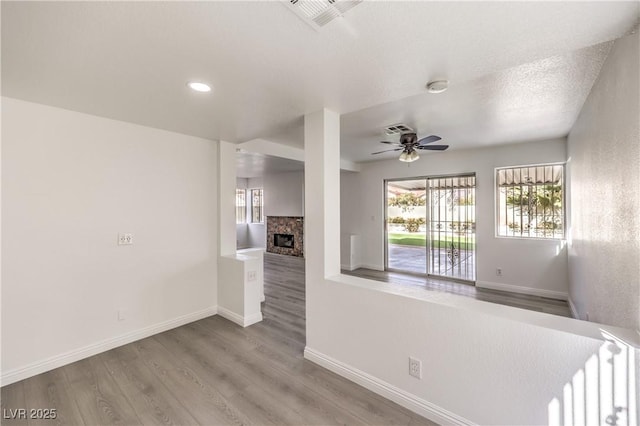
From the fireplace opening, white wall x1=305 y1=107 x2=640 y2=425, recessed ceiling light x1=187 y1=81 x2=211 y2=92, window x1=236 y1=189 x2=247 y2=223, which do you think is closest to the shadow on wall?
white wall x1=305 y1=107 x2=640 y2=425

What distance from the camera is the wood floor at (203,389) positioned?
1.85 meters

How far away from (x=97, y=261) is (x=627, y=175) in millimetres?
4187

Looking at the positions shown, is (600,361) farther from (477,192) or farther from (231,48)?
(477,192)

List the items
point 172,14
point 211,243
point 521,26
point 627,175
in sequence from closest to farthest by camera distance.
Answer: point 172,14, point 521,26, point 627,175, point 211,243

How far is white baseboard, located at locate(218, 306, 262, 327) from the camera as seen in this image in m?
3.29

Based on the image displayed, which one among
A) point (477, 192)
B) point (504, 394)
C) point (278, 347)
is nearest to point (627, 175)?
point (504, 394)

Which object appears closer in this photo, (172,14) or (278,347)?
(172,14)

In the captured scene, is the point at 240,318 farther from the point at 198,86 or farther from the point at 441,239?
the point at 441,239

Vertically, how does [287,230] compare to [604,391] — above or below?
above

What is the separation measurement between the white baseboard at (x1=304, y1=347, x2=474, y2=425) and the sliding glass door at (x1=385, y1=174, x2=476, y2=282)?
12.9 feet

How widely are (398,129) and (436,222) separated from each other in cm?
282

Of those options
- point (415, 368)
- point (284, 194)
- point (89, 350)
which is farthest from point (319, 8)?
point (284, 194)

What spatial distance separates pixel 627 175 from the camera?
1497 millimetres

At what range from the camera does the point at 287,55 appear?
5.25 feet
